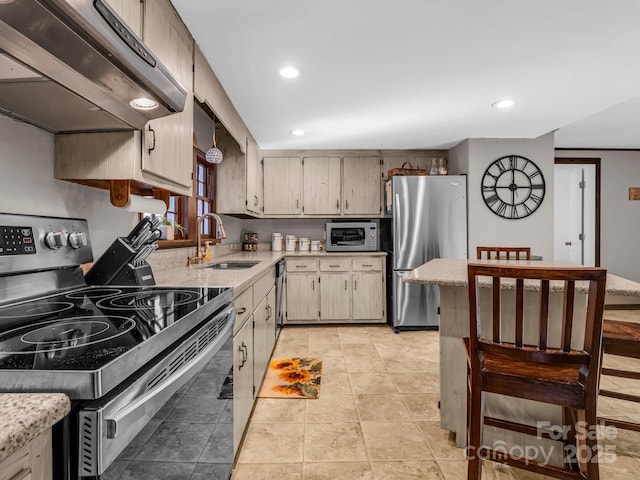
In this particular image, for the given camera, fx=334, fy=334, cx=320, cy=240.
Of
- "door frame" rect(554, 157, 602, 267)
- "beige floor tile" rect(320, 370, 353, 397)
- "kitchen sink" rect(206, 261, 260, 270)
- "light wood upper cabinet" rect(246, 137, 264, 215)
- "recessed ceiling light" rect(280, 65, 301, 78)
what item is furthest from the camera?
"door frame" rect(554, 157, 602, 267)

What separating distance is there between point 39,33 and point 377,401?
2331 millimetres

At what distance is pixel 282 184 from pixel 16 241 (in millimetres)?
3282

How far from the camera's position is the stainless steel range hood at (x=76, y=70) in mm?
749

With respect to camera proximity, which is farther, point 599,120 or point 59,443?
point 599,120

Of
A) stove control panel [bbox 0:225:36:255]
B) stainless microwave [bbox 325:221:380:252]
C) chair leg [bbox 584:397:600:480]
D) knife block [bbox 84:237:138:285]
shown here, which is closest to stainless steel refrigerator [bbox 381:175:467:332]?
stainless microwave [bbox 325:221:380:252]

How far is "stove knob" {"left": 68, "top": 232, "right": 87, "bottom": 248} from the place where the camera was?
134 cm

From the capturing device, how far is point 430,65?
87.3 inches

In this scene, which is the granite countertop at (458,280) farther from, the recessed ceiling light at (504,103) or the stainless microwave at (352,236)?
the stainless microwave at (352,236)

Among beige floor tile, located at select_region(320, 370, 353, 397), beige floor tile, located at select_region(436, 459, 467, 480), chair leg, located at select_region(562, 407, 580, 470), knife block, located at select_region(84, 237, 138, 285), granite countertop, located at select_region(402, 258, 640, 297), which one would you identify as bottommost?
beige floor tile, located at select_region(436, 459, 467, 480)

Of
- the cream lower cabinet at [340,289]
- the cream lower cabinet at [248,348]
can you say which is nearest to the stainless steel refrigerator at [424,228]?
the cream lower cabinet at [340,289]

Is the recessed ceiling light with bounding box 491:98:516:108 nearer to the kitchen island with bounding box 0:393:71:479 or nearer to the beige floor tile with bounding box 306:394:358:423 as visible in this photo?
the beige floor tile with bounding box 306:394:358:423

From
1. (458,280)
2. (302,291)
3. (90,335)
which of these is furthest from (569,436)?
(302,291)

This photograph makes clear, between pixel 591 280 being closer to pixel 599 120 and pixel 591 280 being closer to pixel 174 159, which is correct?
pixel 174 159

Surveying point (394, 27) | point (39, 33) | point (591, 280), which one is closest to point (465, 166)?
point (394, 27)
